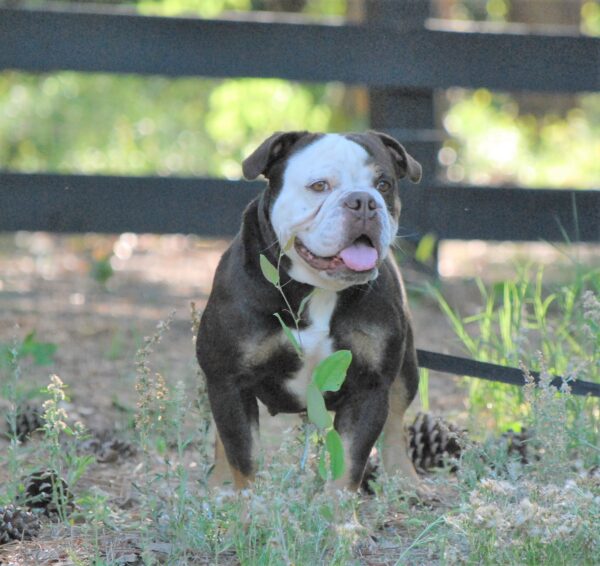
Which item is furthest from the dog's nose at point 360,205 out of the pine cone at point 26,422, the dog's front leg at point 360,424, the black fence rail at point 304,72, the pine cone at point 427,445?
the black fence rail at point 304,72

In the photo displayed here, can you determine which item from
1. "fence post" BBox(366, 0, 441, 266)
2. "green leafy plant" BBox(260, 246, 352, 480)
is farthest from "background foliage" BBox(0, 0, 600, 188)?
"green leafy plant" BBox(260, 246, 352, 480)

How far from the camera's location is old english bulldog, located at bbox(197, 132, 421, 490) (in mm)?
2992

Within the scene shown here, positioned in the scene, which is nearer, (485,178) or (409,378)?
(409,378)

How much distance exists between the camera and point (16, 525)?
9.44 feet

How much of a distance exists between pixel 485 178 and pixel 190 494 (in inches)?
360

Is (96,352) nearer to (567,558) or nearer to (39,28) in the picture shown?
(39,28)

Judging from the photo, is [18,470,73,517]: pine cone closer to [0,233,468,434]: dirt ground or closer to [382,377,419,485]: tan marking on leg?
[0,233,468,434]: dirt ground

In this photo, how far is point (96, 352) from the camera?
211 inches

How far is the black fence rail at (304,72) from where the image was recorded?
17.4ft

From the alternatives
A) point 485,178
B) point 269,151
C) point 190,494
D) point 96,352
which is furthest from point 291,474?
point 485,178

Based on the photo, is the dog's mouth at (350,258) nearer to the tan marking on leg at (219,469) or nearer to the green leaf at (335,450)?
the green leaf at (335,450)

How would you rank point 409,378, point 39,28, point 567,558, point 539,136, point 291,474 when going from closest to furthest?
point 567,558
point 291,474
point 409,378
point 39,28
point 539,136

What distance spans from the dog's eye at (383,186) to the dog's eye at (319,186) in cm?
16

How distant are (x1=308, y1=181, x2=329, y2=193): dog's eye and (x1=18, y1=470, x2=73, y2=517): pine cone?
38.3 inches
